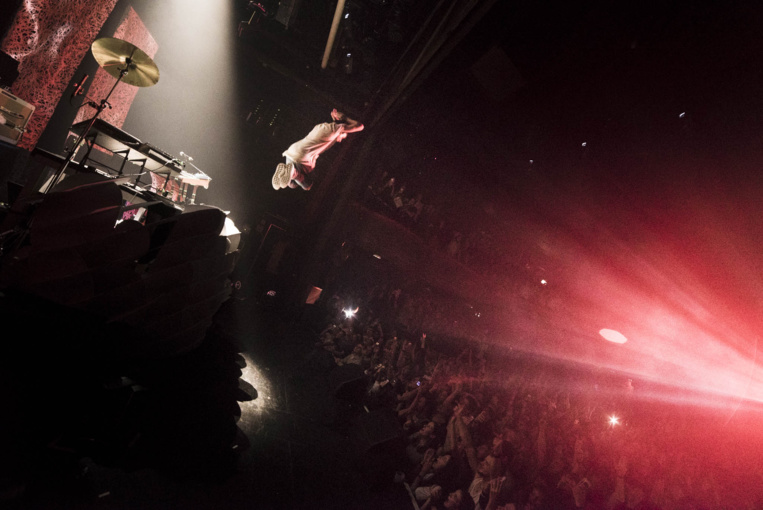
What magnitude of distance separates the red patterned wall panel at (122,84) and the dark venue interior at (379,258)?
99 millimetres

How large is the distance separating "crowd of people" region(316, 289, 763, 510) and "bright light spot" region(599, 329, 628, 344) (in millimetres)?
1004

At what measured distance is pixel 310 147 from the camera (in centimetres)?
856

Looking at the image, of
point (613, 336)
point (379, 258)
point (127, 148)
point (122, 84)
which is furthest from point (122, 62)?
point (613, 336)

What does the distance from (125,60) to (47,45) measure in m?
2.05

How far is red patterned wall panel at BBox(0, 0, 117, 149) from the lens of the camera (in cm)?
472

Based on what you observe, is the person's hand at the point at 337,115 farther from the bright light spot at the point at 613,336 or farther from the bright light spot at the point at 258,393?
the bright light spot at the point at 613,336

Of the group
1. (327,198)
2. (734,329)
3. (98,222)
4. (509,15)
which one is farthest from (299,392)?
(734,329)

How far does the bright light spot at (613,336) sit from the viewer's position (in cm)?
827

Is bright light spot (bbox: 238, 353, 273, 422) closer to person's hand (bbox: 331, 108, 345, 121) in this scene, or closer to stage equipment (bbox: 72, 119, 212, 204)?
stage equipment (bbox: 72, 119, 212, 204)

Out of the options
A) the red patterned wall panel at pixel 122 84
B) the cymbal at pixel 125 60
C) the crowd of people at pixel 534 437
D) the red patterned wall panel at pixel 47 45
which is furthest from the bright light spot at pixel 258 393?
the red patterned wall panel at pixel 122 84

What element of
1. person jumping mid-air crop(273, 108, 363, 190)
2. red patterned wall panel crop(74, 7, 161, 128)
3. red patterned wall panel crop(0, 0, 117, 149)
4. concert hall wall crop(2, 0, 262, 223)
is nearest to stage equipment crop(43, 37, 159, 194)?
red patterned wall panel crop(0, 0, 117, 149)

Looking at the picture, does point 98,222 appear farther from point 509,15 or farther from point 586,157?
point 586,157

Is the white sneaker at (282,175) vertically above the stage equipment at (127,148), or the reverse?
the white sneaker at (282,175)

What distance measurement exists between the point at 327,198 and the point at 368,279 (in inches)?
129
